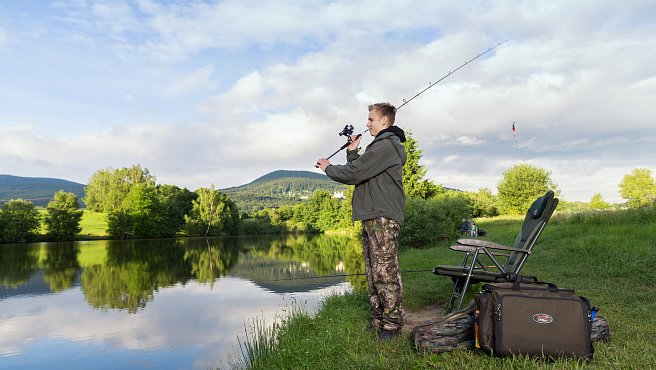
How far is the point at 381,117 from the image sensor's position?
477 centimetres

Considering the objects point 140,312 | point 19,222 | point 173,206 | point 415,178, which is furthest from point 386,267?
point 173,206

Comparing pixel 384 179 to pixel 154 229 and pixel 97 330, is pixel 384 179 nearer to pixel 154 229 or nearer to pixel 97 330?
pixel 97 330

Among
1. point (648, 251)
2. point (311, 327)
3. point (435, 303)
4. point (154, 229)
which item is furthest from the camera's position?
point (154, 229)

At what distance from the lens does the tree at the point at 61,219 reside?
61.5 metres

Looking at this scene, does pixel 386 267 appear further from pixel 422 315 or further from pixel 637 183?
pixel 637 183

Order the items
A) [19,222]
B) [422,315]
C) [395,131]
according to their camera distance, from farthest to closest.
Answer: [19,222] < [422,315] < [395,131]

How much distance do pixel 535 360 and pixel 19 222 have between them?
67754 mm

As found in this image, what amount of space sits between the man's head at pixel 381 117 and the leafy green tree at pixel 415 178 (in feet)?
88.2

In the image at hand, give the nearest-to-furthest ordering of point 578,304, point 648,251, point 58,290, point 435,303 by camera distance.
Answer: point 578,304, point 435,303, point 648,251, point 58,290

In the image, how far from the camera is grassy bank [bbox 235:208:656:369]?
11.7 feet

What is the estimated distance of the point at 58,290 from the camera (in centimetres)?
1717

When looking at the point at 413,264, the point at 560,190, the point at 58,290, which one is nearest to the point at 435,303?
the point at 413,264

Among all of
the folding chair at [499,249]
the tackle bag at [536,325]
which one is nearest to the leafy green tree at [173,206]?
the folding chair at [499,249]

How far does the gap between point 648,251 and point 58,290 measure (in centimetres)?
1876
